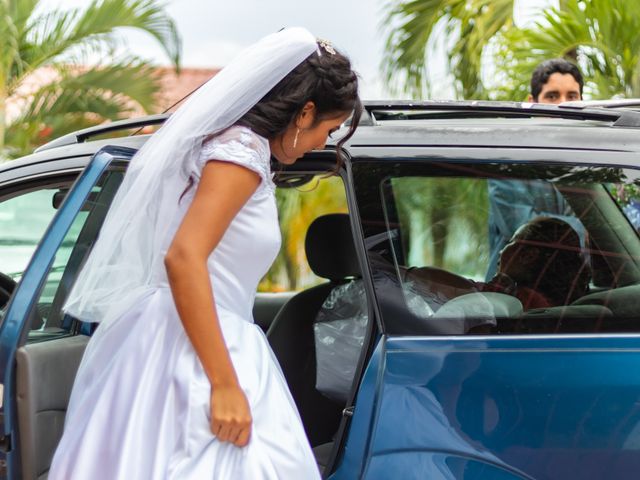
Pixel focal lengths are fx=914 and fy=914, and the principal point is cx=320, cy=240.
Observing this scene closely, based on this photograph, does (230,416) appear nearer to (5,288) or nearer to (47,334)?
(47,334)

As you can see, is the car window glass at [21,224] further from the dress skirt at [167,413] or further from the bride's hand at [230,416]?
the bride's hand at [230,416]

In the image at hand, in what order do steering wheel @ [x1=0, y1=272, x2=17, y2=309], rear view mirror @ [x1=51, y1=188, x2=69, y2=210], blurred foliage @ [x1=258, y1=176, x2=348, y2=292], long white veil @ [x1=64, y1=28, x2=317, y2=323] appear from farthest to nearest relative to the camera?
1. blurred foliage @ [x1=258, y1=176, x2=348, y2=292]
2. steering wheel @ [x1=0, y1=272, x2=17, y2=309]
3. rear view mirror @ [x1=51, y1=188, x2=69, y2=210]
4. long white veil @ [x1=64, y1=28, x2=317, y2=323]

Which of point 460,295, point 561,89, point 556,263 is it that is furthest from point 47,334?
point 561,89

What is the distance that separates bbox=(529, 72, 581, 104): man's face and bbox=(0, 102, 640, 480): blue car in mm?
2033

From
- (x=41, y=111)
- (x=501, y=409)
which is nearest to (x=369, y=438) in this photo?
(x=501, y=409)

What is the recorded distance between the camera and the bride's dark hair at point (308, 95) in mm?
2031

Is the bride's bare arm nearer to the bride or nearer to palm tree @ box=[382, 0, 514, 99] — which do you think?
the bride

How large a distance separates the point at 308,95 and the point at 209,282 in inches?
19.8

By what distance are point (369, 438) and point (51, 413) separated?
819mm

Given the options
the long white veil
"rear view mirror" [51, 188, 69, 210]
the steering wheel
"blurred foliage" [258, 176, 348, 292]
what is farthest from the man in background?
"blurred foliage" [258, 176, 348, 292]

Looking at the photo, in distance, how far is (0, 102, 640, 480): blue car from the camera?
2.09m

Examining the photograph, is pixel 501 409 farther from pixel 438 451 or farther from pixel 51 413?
pixel 51 413

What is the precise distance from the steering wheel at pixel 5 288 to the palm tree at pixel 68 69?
5.41 m

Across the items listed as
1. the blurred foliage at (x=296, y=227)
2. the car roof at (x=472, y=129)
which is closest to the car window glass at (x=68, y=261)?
the car roof at (x=472, y=129)
